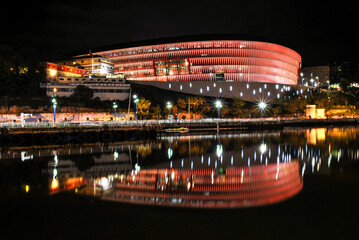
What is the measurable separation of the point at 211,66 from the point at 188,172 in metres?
93.7

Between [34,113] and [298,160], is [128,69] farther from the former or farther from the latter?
[298,160]

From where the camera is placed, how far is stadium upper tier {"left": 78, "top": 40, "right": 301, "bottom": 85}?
377ft

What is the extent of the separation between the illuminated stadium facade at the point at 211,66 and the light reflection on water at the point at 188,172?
72835 mm

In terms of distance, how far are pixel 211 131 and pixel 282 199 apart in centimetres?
5401

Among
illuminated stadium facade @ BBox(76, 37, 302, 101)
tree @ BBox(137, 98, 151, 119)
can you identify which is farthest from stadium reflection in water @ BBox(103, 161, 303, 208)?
illuminated stadium facade @ BBox(76, 37, 302, 101)

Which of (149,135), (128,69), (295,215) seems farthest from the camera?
(128,69)

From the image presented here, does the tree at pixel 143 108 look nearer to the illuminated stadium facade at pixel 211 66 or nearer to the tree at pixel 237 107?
the illuminated stadium facade at pixel 211 66

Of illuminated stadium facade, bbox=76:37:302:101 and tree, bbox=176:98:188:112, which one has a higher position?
illuminated stadium facade, bbox=76:37:302:101

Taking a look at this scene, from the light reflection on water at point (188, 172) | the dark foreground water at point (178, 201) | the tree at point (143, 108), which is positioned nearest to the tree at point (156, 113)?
the tree at point (143, 108)

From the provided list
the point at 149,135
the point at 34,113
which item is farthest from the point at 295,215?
the point at 34,113

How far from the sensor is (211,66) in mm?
114500

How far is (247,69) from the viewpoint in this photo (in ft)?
387

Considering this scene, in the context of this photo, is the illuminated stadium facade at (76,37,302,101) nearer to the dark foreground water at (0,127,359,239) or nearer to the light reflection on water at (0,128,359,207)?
the light reflection on water at (0,128,359,207)

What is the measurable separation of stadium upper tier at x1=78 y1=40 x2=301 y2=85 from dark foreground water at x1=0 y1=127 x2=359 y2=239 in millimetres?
85440
